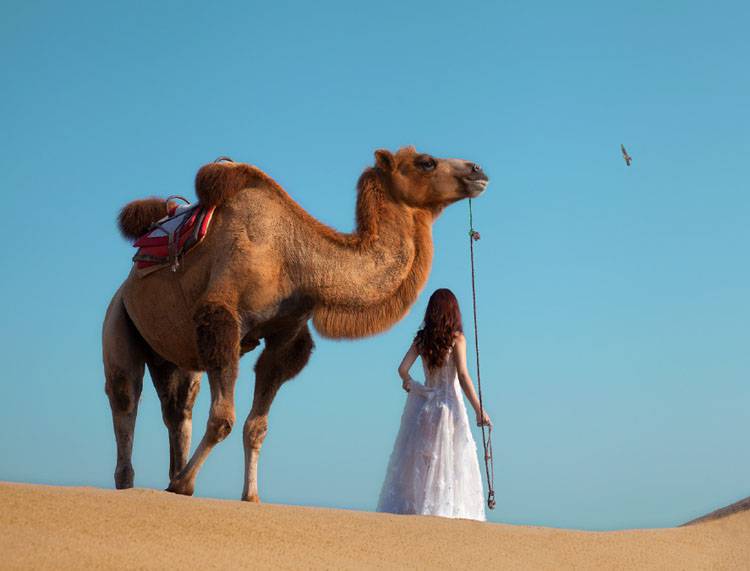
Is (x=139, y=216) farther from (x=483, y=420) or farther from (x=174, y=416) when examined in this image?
(x=483, y=420)

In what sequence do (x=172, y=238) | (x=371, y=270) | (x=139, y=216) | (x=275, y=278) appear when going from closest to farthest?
(x=275, y=278) < (x=371, y=270) < (x=172, y=238) < (x=139, y=216)

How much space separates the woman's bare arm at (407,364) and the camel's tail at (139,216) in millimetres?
2569

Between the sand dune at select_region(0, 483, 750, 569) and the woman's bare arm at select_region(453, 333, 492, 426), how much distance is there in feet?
3.96

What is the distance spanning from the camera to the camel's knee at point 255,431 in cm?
824

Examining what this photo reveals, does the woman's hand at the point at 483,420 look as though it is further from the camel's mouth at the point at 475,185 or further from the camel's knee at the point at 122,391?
the camel's knee at the point at 122,391

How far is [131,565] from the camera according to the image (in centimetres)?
533

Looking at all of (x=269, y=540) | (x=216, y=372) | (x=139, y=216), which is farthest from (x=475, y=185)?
(x=269, y=540)

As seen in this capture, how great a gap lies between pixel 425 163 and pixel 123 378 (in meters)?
3.12

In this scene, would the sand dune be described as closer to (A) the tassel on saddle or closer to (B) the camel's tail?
(A) the tassel on saddle

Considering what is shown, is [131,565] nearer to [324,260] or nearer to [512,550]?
[512,550]

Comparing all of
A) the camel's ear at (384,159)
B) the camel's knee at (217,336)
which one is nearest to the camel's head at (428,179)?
the camel's ear at (384,159)

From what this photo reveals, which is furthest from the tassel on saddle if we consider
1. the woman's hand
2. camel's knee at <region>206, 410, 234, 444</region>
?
the woman's hand

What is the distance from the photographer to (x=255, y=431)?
8297 mm

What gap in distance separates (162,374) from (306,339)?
1.53 meters
